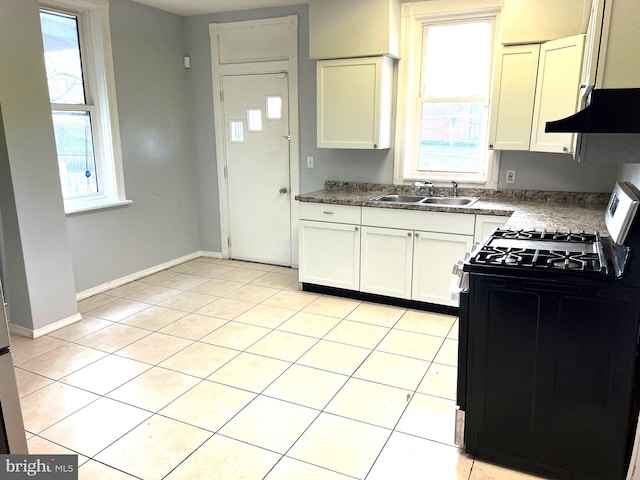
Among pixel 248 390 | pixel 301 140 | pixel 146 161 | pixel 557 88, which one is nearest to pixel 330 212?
pixel 301 140

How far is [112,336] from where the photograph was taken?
129 inches

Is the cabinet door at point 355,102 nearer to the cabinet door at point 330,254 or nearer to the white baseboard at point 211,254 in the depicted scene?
the cabinet door at point 330,254

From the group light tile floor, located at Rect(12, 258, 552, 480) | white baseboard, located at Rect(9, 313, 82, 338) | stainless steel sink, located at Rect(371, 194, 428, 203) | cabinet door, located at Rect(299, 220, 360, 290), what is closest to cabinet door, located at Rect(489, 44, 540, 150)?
stainless steel sink, located at Rect(371, 194, 428, 203)

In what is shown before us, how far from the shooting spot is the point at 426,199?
12.7 feet

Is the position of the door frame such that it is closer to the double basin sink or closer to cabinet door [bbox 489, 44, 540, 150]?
the double basin sink

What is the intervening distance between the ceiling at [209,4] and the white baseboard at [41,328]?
2.82 metres

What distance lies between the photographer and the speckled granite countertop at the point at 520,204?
111 inches

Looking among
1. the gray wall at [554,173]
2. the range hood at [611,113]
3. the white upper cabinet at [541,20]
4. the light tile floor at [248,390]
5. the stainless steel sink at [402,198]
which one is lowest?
the light tile floor at [248,390]

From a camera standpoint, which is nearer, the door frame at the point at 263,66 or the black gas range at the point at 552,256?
the black gas range at the point at 552,256

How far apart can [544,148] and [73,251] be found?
12.3ft

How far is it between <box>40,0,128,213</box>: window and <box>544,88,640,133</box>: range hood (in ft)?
11.9

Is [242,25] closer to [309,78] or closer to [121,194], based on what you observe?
[309,78]

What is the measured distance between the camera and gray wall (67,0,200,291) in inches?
161

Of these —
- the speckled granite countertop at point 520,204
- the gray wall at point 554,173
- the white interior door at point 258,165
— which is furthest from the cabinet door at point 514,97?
the white interior door at point 258,165
